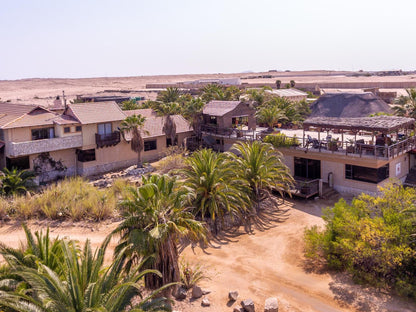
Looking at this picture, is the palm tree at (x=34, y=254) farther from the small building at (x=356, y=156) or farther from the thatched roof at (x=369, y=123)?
the thatched roof at (x=369, y=123)

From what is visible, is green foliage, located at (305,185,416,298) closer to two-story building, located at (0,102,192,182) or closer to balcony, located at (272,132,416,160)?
balcony, located at (272,132,416,160)

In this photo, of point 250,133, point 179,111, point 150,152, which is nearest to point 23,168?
point 150,152

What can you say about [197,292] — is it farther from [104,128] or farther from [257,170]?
[104,128]

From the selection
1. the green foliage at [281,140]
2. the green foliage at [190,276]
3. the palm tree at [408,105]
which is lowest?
the green foliage at [190,276]

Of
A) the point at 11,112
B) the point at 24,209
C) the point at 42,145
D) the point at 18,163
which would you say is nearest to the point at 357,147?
the point at 24,209

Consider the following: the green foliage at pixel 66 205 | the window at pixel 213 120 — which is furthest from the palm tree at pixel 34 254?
the window at pixel 213 120

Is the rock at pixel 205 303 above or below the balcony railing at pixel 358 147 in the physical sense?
below
